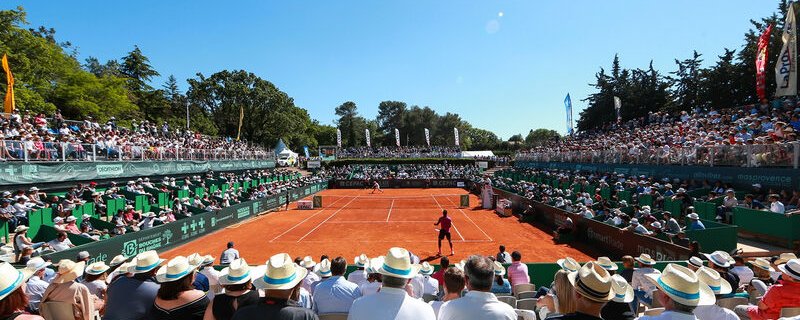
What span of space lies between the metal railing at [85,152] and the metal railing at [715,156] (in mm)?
34000

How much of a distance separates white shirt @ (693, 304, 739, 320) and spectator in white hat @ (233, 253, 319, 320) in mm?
3999

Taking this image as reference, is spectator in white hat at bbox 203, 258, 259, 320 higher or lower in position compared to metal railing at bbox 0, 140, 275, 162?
lower

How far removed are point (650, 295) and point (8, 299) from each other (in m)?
7.69

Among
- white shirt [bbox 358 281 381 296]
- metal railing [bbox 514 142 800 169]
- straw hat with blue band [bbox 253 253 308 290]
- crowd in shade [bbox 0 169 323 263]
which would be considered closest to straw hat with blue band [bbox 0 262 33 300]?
straw hat with blue band [bbox 253 253 308 290]

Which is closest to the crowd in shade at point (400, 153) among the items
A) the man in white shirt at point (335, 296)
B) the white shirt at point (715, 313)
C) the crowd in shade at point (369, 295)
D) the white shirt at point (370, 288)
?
the white shirt at point (370, 288)

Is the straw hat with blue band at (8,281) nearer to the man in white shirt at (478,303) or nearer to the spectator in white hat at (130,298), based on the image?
the spectator in white hat at (130,298)

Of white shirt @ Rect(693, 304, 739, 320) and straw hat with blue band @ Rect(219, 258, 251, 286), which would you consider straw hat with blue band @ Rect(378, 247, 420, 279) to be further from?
white shirt @ Rect(693, 304, 739, 320)

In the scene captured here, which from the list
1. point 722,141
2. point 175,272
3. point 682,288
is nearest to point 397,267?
point 175,272

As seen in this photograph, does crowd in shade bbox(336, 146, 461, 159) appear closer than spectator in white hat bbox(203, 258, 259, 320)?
No

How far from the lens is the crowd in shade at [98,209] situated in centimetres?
1259

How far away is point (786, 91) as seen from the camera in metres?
20.8

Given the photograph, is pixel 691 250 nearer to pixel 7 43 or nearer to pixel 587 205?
pixel 587 205

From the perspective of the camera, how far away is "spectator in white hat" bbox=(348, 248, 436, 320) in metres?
3.18

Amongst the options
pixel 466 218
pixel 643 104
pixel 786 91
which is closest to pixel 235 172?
pixel 466 218
